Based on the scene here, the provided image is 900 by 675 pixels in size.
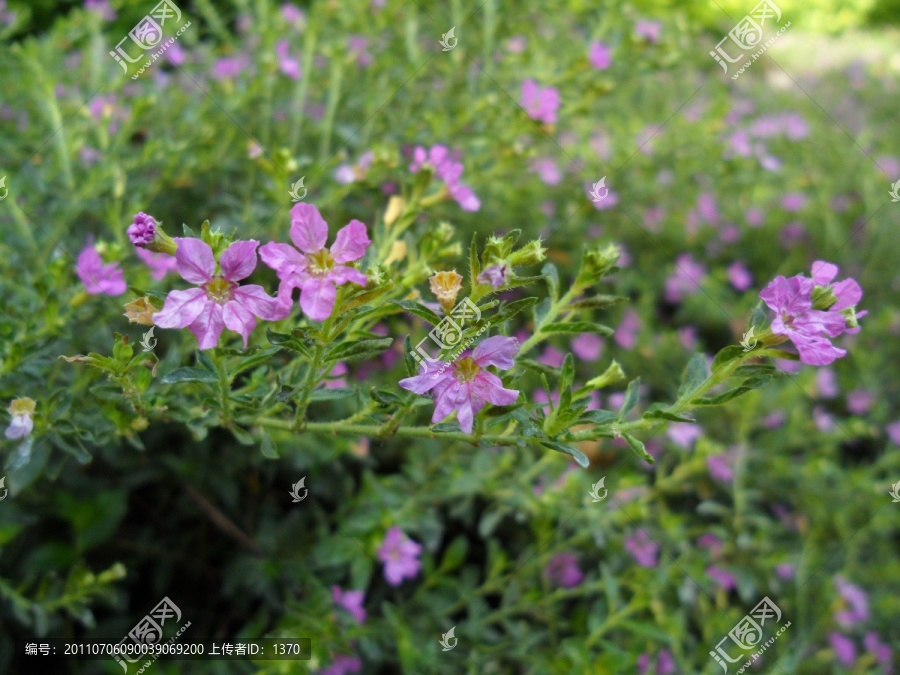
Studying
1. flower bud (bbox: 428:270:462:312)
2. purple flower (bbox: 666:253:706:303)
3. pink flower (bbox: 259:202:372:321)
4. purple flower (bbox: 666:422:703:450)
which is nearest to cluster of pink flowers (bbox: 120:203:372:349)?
pink flower (bbox: 259:202:372:321)

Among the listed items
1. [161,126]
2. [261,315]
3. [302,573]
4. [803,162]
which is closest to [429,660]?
[302,573]

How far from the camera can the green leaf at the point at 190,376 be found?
0.98 metres

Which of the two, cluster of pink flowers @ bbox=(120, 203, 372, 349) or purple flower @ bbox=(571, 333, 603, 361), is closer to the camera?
cluster of pink flowers @ bbox=(120, 203, 372, 349)

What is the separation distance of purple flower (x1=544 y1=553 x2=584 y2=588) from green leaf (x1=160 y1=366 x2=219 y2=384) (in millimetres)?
1326

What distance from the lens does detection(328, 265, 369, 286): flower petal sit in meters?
0.91

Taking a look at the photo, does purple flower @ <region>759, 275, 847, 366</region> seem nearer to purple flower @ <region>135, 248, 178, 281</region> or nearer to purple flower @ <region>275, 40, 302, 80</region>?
purple flower @ <region>135, 248, 178, 281</region>

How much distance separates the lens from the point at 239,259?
36.3 inches

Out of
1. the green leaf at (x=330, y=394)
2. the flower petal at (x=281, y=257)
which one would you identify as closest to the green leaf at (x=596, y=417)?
the green leaf at (x=330, y=394)

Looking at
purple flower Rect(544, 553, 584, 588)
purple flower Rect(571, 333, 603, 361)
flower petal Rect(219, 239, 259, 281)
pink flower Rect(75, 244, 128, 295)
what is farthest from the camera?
purple flower Rect(571, 333, 603, 361)

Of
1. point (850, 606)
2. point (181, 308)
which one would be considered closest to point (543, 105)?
point (181, 308)

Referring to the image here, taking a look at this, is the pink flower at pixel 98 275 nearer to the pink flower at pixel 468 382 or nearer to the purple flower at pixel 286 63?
the pink flower at pixel 468 382

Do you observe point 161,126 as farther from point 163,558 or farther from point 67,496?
point 163,558

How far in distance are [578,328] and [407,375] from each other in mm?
297

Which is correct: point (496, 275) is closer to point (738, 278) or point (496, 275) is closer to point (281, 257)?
point (281, 257)
